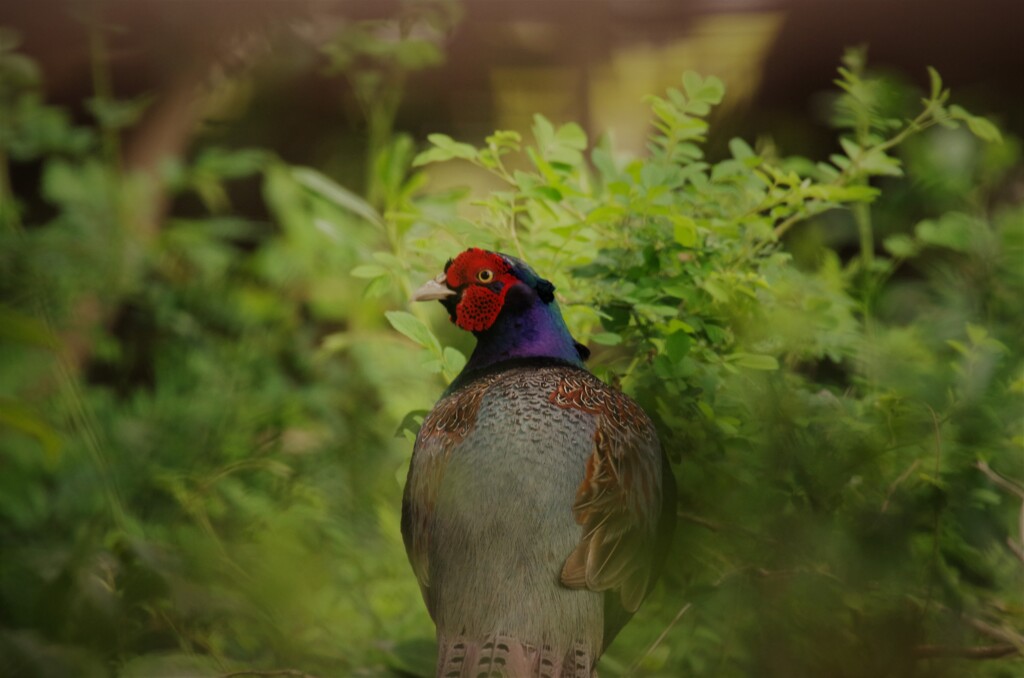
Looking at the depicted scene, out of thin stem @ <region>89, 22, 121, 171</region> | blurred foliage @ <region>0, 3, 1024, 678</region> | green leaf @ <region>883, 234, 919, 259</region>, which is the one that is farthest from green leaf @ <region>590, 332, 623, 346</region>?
thin stem @ <region>89, 22, 121, 171</region>

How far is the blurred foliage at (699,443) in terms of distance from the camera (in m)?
1.16

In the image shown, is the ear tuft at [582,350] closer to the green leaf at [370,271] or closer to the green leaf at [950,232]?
the green leaf at [370,271]

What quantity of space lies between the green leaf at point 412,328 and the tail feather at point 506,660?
0.30 meters

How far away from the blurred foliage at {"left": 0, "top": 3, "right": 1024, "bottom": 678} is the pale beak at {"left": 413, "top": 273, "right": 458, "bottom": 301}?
47 mm

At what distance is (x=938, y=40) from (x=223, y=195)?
156cm

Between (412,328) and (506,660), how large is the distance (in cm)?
34

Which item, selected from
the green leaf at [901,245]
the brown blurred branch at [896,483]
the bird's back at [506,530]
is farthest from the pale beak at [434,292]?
the green leaf at [901,245]

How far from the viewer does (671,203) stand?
3.92 ft

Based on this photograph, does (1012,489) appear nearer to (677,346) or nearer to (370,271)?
(677,346)

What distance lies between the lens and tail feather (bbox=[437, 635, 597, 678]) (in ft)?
2.91

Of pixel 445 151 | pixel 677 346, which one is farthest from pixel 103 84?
pixel 677 346

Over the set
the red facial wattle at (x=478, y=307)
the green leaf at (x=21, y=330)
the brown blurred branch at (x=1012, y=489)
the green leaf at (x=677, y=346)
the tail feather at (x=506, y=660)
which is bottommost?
the brown blurred branch at (x=1012, y=489)

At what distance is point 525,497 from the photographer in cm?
94

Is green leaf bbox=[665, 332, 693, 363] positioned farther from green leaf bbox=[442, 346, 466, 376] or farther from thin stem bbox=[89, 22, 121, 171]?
thin stem bbox=[89, 22, 121, 171]
